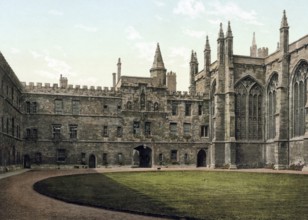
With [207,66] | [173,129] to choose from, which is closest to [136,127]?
[173,129]

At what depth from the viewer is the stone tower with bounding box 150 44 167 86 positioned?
5497 cm

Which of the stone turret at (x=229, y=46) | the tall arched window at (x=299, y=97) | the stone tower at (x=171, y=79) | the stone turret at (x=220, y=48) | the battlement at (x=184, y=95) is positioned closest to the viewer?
the tall arched window at (x=299, y=97)

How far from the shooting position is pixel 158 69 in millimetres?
55594

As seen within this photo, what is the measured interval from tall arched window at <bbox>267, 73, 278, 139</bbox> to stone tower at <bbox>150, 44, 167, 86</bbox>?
1488 centimetres

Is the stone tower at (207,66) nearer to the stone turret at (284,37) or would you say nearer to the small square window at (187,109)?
the small square window at (187,109)

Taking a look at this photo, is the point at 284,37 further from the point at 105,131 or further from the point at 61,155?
the point at 61,155

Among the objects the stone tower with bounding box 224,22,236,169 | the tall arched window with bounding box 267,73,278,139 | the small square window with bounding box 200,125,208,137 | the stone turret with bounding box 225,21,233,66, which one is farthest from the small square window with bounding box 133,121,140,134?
the tall arched window with bounding box 267,73,278,139

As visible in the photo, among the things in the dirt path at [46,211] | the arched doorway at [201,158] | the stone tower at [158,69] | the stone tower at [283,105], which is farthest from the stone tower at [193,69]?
the dirt path at [46,211]

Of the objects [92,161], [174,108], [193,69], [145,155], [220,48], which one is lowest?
[92,161]

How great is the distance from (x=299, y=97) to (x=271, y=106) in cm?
605

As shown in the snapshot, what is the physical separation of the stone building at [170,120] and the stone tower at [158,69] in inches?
165

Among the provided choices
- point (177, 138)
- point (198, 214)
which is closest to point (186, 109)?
point (177, 138)

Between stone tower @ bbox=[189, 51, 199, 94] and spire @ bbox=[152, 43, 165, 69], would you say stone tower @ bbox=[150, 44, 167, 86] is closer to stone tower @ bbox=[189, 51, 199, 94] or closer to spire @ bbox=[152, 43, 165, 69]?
spire @ bbox=[152, 43, 165, 69]

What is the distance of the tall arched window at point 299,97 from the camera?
39656 mm
